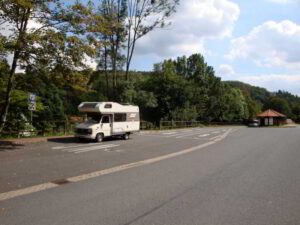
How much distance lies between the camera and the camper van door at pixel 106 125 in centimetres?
2569

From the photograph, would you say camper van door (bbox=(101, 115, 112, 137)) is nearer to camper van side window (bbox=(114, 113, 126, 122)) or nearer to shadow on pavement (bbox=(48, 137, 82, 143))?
camper van side window (bbox=(114, 113, 126, 122))

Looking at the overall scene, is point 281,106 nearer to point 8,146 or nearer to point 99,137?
point 99,137

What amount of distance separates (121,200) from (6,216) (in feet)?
7.96

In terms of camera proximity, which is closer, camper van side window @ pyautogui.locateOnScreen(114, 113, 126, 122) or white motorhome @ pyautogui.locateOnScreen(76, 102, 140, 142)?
white motorhome @ pyautogui.locateOnScreen(76, 102, 140, 142)

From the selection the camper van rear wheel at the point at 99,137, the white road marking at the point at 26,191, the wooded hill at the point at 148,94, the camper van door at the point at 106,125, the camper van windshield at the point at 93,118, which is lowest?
the white road marking at the point at 26,191

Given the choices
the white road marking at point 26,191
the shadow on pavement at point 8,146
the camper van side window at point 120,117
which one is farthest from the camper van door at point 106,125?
the white road marking at point 26,191

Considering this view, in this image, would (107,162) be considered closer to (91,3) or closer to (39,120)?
(91,3)

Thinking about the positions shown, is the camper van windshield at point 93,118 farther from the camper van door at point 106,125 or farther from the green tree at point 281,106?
the green tree at point 281,106

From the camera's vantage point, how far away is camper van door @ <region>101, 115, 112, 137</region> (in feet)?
84.3

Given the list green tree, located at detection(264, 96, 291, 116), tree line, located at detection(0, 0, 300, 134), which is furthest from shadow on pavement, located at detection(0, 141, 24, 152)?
green tree, located at detection(264, 96, 291, 116)

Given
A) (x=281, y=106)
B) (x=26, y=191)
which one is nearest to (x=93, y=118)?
(x=26, y=191)

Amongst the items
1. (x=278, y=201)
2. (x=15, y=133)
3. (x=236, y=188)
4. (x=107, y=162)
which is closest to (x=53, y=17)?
(x=15, y=133)

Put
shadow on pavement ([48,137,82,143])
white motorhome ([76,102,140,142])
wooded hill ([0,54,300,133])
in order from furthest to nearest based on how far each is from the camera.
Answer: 1. white motorhome ([76,102,140,142])
2. shadow on pavement ([48,137,82,143])
3. wooded hill ([0,54,300,133])

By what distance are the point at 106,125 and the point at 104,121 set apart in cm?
36
